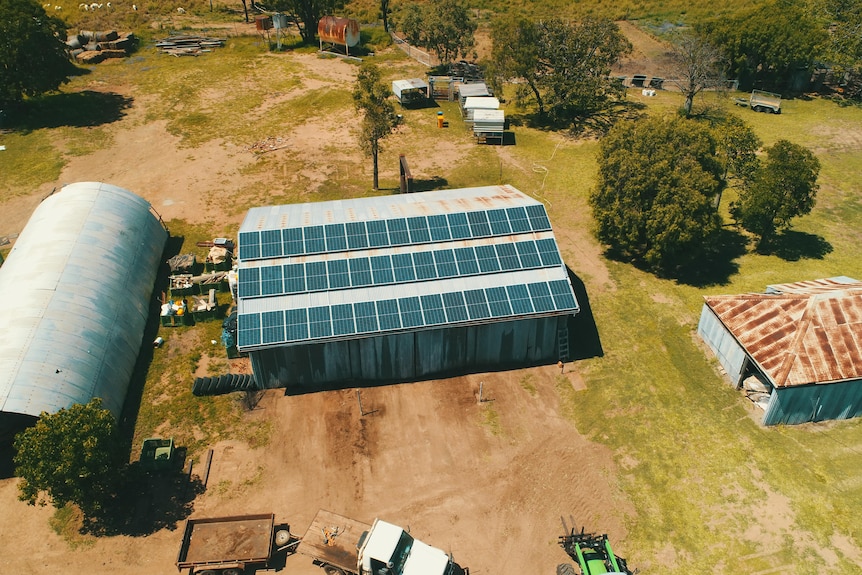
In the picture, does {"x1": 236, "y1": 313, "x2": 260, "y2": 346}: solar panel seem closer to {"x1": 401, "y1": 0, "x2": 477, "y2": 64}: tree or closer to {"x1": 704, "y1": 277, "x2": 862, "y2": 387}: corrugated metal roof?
{"x1": 704, "y1": 277, "x2": 862, "y2": 387}: corrugated metal roof

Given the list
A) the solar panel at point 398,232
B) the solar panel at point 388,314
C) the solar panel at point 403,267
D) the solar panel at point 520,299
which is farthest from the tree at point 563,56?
the solar panel at point 388,314

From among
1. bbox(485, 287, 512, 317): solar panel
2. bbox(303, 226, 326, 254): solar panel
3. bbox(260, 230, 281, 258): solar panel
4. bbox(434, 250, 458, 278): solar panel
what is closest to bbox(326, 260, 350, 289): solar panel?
bbox(303, 226, 326, 254): solar panel

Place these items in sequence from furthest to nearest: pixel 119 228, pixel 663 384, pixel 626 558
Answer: pixel 119 228 → pixel 663 384 → pixel 626 558

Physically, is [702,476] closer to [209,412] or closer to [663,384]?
[663,384]

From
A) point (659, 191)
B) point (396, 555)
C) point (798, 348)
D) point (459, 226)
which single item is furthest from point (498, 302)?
point (798, 348)

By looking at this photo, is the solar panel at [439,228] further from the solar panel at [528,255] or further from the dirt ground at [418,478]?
the dirt ground at [418,478]

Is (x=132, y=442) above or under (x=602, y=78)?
under

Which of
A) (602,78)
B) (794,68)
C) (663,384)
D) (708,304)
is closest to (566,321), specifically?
(663,384)

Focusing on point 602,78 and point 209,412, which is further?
→ point 602,78
